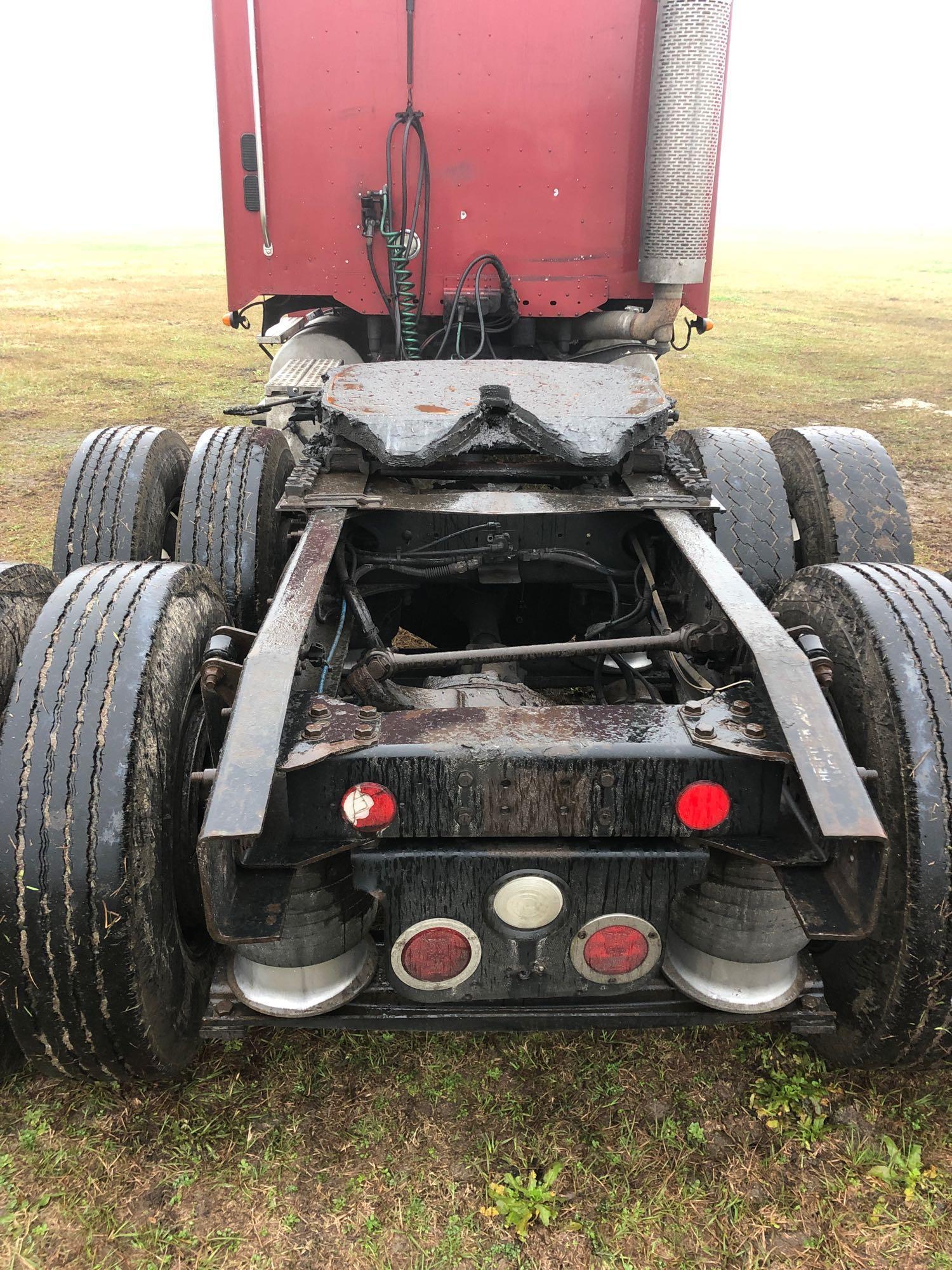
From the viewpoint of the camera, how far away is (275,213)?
5.19 m

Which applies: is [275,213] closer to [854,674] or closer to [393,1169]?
[854,674]

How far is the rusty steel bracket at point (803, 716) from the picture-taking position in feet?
5.22

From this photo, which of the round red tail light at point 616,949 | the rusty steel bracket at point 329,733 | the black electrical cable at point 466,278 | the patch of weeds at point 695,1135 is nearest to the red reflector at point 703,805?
the round red tail light at point 616,949

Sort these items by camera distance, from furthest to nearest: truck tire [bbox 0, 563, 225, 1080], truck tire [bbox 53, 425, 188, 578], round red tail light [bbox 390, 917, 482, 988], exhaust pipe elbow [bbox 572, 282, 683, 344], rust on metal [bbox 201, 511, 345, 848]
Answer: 1. exhaust pipe elbow [bbox 572, 282, 683, 344]
2. truck tire [bbox 53, 425, 188, 578]
3. round red tail light [bbox 390, 917, 482, 988]
4. truck tire [bbox 0, 563, 225, 1080]
5. rust on metal [bbox 201, 511, 345, 848]

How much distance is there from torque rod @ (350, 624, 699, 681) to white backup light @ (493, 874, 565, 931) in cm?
69

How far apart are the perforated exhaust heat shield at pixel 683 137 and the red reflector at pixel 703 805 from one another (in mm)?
4046

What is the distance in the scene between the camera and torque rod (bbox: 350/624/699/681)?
236 cm

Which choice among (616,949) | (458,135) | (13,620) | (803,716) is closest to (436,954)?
(616,949)

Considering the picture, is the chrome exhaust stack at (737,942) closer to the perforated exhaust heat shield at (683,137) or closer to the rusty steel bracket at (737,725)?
the rusty steel bracket at (737,725)

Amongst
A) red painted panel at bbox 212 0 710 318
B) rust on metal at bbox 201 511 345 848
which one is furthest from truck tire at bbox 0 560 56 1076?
red painted panel at bbox 212 0 710 318

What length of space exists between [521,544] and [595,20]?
3.61 m

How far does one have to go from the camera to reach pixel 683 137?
477 cm

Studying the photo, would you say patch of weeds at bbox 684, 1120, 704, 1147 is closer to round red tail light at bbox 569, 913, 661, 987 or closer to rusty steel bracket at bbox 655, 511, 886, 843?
round red tail light at bbox 569, 913, 661, 987

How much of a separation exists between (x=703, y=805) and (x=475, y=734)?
47 cm
